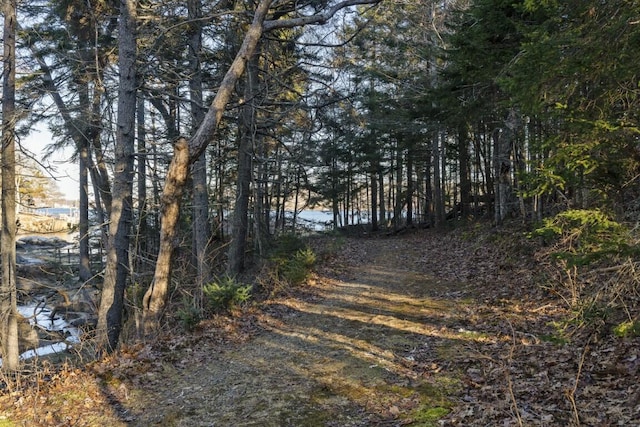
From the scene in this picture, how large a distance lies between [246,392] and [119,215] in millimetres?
4988

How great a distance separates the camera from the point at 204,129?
715 cm

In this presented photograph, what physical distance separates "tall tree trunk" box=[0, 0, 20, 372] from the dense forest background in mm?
405

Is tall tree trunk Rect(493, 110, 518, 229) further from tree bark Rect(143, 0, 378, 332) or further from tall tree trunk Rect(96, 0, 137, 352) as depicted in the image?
tall tree trunk Rect(96, 0, 137, 352)

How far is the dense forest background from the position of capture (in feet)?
15.2

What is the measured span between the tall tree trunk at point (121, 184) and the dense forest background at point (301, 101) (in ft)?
0.09

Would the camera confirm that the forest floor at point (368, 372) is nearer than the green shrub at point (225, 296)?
Yes

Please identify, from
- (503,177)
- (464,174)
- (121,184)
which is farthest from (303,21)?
(464,174)

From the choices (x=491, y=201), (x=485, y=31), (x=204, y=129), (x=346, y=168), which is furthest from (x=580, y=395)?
(x=346, y=168)

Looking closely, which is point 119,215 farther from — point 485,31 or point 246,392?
point 485,31

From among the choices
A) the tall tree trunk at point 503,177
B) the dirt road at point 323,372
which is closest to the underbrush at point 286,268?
the dirt road at point 323,372

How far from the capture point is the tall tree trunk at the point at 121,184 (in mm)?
8312

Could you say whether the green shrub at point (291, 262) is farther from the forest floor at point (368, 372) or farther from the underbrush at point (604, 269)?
the underbrush at point (604, 269)

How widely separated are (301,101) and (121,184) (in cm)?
425

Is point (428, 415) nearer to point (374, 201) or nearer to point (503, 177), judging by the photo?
point (503, 177)
